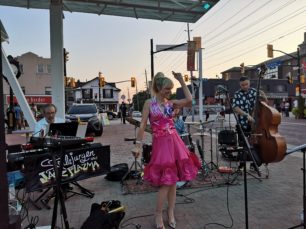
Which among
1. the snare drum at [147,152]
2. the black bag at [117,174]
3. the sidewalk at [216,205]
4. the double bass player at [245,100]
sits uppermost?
the double bass player at [245,100]

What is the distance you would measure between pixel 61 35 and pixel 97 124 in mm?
8330

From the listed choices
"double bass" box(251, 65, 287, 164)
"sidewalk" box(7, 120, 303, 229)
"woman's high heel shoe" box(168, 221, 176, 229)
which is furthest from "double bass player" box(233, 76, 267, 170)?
"woman's high heel shoe" box(168, 221, 176, 229)

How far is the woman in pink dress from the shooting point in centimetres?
361

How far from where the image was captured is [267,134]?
17.3 ft

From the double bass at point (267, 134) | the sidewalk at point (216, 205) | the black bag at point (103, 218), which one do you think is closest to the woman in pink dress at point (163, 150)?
the black bag at point (103, 218)

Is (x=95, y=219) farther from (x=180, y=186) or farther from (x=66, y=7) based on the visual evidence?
(x=66, y=7)

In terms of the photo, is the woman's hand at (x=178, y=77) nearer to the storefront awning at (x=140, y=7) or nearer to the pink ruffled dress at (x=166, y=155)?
the pink ruffled dress at (x=166, y=155)

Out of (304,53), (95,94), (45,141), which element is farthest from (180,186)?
(95,94)

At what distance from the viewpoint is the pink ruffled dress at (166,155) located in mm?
3605

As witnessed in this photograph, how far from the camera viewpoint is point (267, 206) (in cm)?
460

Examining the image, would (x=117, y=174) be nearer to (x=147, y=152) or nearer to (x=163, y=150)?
(x=147, y=152)

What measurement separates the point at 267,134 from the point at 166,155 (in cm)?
243

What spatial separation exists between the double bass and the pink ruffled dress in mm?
1990

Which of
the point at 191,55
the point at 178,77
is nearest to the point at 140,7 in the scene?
the point at 178,77
